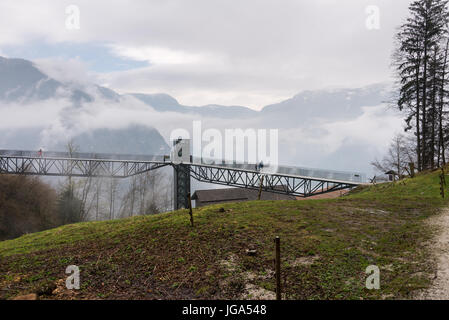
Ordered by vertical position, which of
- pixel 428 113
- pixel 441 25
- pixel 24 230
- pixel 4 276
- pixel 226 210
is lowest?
pixel 24 230

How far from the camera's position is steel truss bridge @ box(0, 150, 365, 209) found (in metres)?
27.8

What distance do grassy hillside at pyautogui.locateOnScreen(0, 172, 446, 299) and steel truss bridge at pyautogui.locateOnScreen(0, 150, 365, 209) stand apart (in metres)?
15.7

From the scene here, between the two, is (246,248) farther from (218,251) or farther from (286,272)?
(286,272)

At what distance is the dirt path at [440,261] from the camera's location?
18.5 ft

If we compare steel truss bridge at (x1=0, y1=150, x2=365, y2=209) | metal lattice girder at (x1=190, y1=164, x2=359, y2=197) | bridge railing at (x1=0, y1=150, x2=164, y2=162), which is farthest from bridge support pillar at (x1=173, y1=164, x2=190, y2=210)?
bridge railing at (x1=0, y1=150, x2=164, y2=162)

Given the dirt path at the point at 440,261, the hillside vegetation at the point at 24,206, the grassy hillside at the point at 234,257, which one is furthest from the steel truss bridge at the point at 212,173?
the dirt path at the point at 440,261

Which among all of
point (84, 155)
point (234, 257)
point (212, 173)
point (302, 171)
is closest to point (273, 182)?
point (302, 171)

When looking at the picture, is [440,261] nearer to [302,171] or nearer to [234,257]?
[234,257]

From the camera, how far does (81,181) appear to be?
46156mm

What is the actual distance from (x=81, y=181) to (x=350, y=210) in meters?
44.7

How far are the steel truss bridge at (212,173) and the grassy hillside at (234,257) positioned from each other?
15727mm

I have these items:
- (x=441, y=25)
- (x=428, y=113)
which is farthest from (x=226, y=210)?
(x=441, y=25)

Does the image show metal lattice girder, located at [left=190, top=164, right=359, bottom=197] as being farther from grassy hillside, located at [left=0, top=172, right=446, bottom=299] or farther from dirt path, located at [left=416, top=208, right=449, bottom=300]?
grassy hillside, located at [left=0, top=172, right=446, bottom=299]

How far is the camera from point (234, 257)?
7527mm
